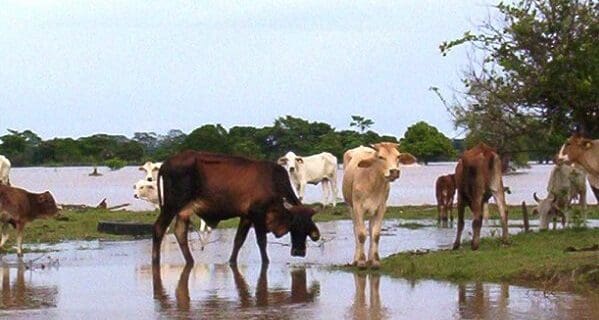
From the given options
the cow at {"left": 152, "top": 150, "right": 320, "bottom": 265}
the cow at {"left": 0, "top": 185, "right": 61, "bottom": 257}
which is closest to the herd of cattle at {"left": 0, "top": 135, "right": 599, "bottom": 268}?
the cow at {"left": 152, "top": 150, "right": 320, "bottom": 265}

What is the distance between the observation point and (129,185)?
206ft

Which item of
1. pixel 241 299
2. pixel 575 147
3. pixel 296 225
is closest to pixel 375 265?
pixel 296 225

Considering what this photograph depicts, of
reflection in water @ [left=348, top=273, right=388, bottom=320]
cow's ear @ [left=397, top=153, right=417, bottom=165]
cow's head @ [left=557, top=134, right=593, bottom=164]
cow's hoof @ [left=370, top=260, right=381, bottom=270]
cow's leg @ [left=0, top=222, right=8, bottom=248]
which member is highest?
cow's head @ [left=557, top=134, right=593, bottom=164]

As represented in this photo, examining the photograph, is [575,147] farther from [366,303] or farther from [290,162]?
[290,162]

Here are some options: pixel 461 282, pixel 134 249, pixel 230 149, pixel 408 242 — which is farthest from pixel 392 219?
pixel 230 149

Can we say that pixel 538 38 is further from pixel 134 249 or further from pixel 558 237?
pixel 134 249

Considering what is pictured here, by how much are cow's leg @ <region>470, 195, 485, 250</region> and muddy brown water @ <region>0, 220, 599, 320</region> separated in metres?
1.85


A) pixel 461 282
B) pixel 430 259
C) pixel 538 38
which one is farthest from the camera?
pixel 538 38

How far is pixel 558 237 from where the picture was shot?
17250mm

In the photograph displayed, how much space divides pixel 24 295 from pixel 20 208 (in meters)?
6.29

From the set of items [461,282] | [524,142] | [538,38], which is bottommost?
[461,282]

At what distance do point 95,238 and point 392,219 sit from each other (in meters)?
7.65

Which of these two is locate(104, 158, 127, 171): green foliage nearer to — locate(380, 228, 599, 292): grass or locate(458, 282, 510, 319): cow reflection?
locate(380, 228, 599, 292): grass

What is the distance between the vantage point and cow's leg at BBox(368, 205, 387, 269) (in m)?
15.2
